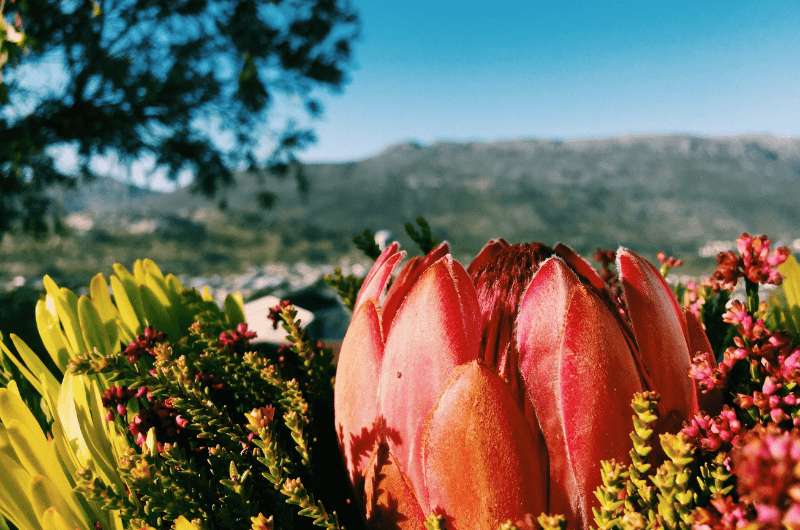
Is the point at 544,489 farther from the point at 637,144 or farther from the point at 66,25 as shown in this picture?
the point at 637,144

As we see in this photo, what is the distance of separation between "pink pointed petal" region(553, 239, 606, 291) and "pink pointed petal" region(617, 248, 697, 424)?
0.12 ft

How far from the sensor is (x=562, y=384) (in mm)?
430

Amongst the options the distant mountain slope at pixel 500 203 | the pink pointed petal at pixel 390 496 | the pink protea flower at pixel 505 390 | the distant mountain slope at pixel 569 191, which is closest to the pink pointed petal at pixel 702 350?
the pink protea flower at pixel 505 390

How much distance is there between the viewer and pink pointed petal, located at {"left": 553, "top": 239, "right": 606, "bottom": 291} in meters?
0.51

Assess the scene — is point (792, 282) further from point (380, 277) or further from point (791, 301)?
point (380, 277)

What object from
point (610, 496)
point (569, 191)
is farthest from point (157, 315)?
point (569, 191)

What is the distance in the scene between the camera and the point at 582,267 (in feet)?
1.73

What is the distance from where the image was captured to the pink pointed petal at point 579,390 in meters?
0.42

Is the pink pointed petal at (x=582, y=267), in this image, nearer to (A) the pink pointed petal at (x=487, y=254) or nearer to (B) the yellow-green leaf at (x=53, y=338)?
(A) the pink pointed petal at (x=487, y=254)

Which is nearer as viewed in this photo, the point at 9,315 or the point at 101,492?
the point at 101,492

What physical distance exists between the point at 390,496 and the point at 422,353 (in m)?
0.12

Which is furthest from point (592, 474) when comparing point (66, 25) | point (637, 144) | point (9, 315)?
point (637, 144)

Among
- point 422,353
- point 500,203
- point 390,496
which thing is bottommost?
point 500,203

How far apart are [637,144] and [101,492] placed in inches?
Answer: 1508
